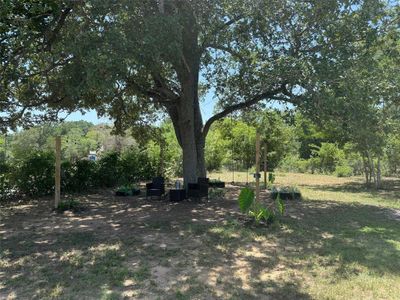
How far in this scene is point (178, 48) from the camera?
7.61m

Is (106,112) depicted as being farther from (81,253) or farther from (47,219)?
(81,253)

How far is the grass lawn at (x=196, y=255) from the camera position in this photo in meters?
4.46

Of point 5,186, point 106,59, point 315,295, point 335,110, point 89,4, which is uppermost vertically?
point 89,4

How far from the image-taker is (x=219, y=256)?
5.68m

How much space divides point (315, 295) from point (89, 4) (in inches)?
241

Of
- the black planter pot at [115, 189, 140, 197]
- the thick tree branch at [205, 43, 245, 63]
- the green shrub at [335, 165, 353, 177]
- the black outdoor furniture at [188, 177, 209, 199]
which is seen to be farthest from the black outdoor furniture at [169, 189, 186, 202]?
the green shrub at [335, 165, 353, 177]

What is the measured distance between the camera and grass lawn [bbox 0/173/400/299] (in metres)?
4.46

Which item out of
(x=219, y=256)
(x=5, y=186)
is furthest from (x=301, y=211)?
(x=5, y=186)

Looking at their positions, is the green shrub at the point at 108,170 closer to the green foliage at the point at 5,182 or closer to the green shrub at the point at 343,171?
the green foliage at the point at 5,182

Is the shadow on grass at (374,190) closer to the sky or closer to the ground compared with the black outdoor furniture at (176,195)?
closer to the ground

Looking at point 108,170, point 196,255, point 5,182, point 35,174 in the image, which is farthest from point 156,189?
point 196,255

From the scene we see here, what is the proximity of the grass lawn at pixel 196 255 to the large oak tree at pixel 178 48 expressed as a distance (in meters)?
2.62

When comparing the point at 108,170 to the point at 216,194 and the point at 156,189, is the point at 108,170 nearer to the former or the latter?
the point at 156,189

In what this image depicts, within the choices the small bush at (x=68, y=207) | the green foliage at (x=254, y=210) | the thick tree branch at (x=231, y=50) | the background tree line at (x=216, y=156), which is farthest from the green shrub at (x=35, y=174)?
the green foliage at (x=254, y=210)
